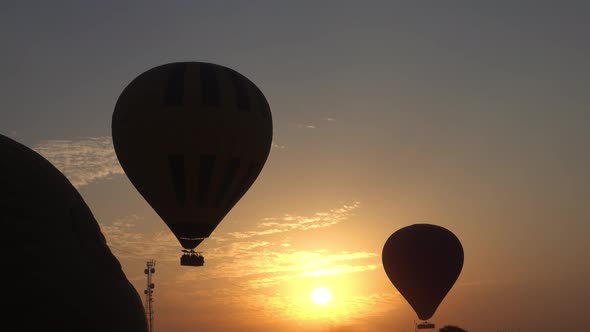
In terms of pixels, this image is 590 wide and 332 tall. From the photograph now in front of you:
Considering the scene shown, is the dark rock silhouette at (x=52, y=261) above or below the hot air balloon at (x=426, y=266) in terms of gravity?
below

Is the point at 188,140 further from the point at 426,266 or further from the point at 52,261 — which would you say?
the point at 426,266

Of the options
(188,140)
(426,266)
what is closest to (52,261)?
(188,140)

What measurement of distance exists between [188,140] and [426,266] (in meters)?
27.4

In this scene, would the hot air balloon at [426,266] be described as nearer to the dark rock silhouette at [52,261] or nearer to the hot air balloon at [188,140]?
the hot air balloon at [188,140]

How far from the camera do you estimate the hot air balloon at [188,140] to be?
33.3 meters

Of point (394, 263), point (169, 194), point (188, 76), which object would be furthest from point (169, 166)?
point (394, 263)

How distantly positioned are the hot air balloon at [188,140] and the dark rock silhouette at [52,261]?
20966mm

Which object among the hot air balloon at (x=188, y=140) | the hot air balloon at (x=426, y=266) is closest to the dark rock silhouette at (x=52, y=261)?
the hot air balloon at (x=188, y=140)

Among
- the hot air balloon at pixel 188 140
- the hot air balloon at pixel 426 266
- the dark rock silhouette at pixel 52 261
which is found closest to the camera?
the dark rock silhouette at pixel 52 261

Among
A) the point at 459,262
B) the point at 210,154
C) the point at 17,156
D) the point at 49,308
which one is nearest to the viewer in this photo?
the point at 49,308

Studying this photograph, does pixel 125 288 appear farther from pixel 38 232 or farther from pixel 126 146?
pixel 126 146

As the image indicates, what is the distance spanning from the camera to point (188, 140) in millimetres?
33375

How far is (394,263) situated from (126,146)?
2886 centimetres

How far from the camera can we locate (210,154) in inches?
1314
